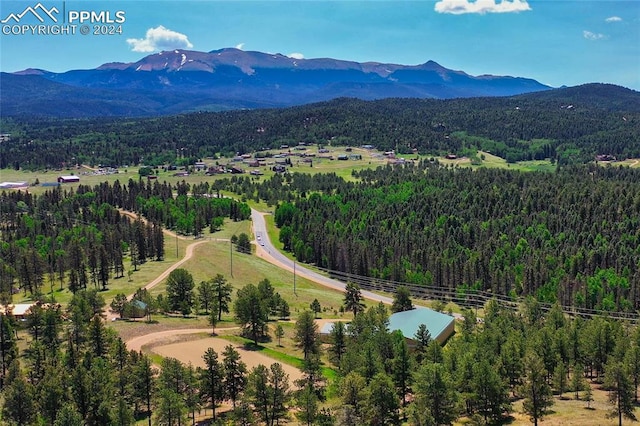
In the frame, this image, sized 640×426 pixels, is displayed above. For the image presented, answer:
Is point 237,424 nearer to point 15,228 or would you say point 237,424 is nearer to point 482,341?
point 482,341

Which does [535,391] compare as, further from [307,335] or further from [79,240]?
[79,240]

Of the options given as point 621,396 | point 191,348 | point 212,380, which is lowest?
point 191,348

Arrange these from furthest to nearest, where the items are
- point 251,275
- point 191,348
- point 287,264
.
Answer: point 287,264 < point 251,275 < point 191,348

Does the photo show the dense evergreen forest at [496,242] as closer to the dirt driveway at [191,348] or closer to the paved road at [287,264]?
the paved road at [287,264]

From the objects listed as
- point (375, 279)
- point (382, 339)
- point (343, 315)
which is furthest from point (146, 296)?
point (375, 279)

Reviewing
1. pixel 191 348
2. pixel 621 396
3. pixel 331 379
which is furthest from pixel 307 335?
pixel 621 396

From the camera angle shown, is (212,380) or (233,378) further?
(233,378)

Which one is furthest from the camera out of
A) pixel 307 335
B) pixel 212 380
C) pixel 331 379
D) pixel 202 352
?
pixel 307 335
